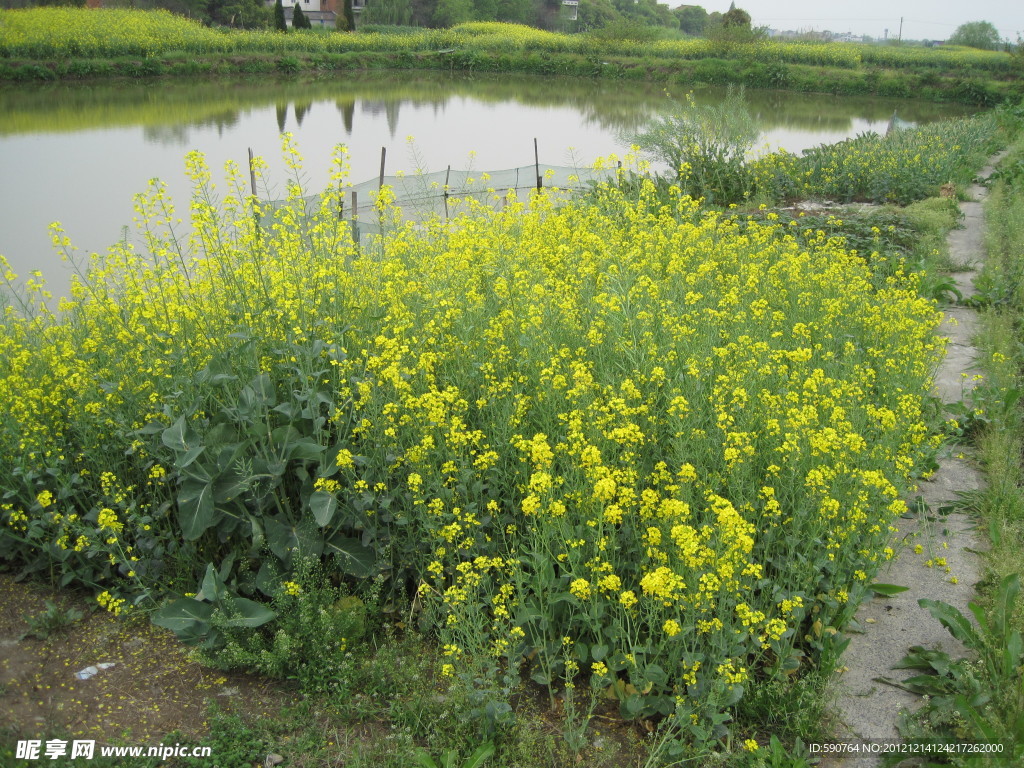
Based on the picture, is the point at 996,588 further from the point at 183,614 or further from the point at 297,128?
the point at 297,128

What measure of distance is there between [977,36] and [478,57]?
1510 inches

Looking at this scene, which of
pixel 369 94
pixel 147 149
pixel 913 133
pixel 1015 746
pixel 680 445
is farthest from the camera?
pixel 369 94

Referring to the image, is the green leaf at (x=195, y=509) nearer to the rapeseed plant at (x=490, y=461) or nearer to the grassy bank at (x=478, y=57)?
the rapeseed plant at (x=490, y=461)

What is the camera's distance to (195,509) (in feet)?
10.7

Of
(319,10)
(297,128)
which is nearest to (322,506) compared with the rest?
(297,128)

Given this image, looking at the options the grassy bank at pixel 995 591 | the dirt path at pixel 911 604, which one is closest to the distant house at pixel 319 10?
the grassy bank at pixel 995 591

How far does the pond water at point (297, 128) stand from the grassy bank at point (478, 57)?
1.25 meters

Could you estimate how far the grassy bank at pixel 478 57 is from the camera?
84.1 feet

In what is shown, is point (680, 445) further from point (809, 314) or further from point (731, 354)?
point (809, 314)

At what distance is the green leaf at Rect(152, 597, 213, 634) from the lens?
3059 millimetres

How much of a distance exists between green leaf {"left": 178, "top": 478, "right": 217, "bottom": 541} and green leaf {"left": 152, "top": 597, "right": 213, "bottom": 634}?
0.86 ft

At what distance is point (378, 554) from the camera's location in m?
3.30

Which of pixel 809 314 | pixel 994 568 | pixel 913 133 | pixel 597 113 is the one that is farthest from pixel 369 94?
pixel 994 568

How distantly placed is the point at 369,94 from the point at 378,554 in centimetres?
3022
